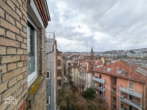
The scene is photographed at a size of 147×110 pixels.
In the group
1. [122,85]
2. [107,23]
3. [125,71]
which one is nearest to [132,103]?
[122,85]

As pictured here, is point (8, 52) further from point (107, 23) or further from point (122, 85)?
point (122, 85)

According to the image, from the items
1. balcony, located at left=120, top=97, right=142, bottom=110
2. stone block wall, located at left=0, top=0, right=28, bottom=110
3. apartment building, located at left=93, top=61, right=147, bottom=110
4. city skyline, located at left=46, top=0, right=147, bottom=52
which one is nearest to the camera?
stone block wall, located at left=0, top=0, right=28, bottom=110

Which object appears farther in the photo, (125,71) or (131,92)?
(125,71)

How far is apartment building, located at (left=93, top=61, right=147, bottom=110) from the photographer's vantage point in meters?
12.1

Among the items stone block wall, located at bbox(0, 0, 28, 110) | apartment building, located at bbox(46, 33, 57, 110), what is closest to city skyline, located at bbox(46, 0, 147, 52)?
apartment building, located at bbox(46, 33, 57, 110)

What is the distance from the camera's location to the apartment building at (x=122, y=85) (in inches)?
476

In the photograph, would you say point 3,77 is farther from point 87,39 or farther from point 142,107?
point 87,39

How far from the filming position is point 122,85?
14.7 m

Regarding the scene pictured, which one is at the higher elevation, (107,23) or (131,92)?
(107,23)

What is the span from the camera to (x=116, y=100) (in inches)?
617

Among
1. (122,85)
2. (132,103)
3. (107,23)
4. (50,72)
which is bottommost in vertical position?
(132,103)

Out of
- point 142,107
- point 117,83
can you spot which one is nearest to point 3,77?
point 142,107

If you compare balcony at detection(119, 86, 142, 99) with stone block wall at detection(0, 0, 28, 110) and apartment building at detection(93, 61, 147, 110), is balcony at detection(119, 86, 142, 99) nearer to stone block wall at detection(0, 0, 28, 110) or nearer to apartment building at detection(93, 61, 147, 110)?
apartment building at detection(93, 61, 147, 110)

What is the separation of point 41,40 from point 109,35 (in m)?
15.0
